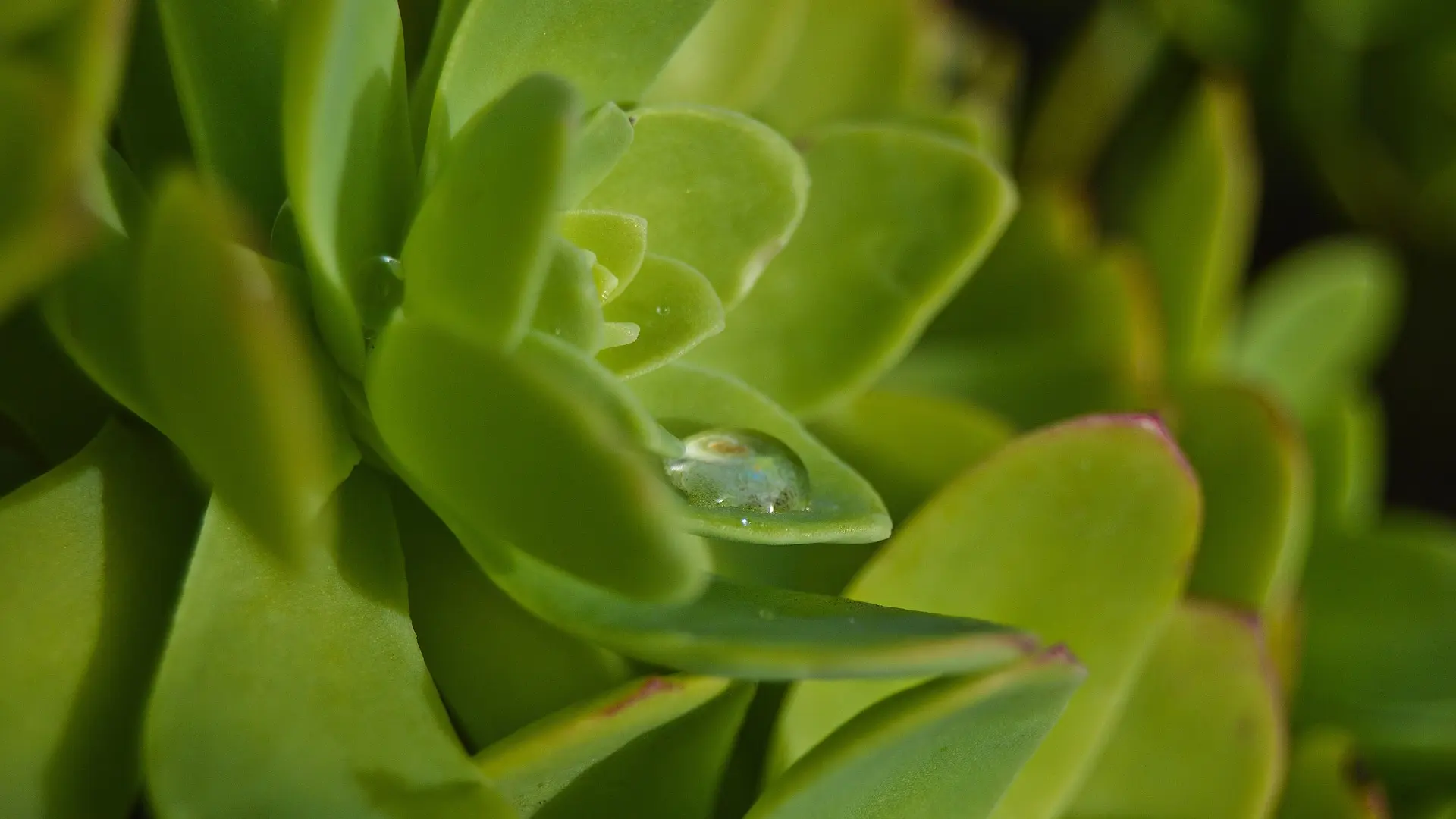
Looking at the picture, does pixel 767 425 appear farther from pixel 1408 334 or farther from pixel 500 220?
pixel 1408 334

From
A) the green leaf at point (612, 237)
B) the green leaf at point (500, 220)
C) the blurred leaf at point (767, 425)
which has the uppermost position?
the green leaf at point (500, 220)

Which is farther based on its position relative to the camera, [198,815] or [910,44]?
[910,44]

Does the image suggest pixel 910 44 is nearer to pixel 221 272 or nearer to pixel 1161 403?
pixel 1161 403

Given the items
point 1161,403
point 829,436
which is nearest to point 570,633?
point 829,436

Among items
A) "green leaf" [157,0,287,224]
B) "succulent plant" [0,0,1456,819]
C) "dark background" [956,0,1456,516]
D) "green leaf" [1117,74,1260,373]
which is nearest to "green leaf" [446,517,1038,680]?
"succulent plant" [0,0,1456,819]

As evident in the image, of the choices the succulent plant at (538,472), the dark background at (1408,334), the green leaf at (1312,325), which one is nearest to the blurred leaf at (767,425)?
the succulent plant at (538,472)

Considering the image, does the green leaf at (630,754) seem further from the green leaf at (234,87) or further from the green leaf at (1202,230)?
the green leaf at (1202,230)

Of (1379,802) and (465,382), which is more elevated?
(465,382)
